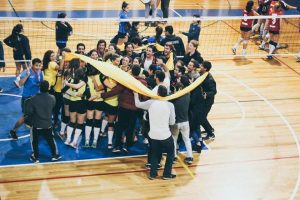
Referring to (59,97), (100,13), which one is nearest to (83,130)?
(59,97)

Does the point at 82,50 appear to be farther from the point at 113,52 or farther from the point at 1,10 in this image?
the point at 1,10

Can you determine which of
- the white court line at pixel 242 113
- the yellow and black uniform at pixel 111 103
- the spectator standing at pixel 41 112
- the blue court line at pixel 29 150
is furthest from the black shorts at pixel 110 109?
the white court line at pixel 242 113

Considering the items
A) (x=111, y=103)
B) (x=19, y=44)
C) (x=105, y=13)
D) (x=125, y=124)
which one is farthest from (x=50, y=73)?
(x=105, y=13)

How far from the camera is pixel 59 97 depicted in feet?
38.3

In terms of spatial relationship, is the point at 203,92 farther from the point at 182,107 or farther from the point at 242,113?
the point at 242,113

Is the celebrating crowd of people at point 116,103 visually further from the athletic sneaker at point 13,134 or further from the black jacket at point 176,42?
the black jacket at point 176,42

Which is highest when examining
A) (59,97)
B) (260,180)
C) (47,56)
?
(47,56)

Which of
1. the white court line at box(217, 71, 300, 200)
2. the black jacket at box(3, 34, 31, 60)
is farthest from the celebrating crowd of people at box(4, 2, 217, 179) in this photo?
the white court line at box(217, 71, 300, 200)

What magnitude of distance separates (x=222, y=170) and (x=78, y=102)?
10.8ft

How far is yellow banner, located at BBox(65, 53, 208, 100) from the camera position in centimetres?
1029

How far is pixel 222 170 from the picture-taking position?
11.1 meters

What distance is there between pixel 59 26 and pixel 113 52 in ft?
10.2

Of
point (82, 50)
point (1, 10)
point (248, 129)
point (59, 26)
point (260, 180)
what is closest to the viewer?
point (260, 180)

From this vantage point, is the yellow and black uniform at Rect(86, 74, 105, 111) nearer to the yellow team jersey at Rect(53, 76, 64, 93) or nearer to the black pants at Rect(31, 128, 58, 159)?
the yellow team jersey at Rect(53, 76, 64, 93)
